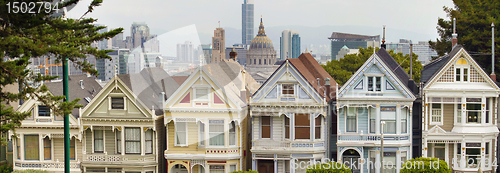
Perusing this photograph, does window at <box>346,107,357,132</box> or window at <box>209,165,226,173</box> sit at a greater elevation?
window at <box>346,107,357,132</box>

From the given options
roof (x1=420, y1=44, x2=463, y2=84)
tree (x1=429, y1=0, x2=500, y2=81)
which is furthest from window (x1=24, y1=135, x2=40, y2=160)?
tree (x1=429, y1=0, x2=500, y2=81)

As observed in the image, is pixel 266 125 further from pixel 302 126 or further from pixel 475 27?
pixel 475 27

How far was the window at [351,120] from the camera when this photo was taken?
1252 inches

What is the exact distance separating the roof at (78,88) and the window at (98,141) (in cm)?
167

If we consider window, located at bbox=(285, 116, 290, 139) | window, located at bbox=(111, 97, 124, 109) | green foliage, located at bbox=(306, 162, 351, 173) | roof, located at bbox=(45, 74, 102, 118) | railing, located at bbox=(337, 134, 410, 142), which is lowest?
green foliage, located at bbox=(306, 162, 351, 173)

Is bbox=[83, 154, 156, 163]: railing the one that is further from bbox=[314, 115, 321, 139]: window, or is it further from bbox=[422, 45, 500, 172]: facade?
bbox=[422, 45, 500, 172]: facade

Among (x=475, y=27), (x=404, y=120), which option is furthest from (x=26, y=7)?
(x=475, y=27)

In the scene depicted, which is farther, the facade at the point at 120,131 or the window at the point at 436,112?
the facade at the point at 120,131

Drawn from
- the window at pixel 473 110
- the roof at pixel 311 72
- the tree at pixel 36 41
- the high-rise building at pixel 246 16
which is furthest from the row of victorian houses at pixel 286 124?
the high-rise building at pixel 246 16

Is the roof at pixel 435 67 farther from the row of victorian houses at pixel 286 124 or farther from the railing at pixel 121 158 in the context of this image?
the railing at pixel 121 158

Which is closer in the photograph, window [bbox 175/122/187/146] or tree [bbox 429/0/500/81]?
window [bbox 175/122/187/146]

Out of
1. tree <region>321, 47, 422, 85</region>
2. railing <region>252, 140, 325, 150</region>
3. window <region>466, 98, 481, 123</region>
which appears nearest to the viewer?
window <region>466, 98, 481, 123</region>

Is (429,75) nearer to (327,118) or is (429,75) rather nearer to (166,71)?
(327,118)

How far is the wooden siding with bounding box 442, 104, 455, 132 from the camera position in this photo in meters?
31.9
